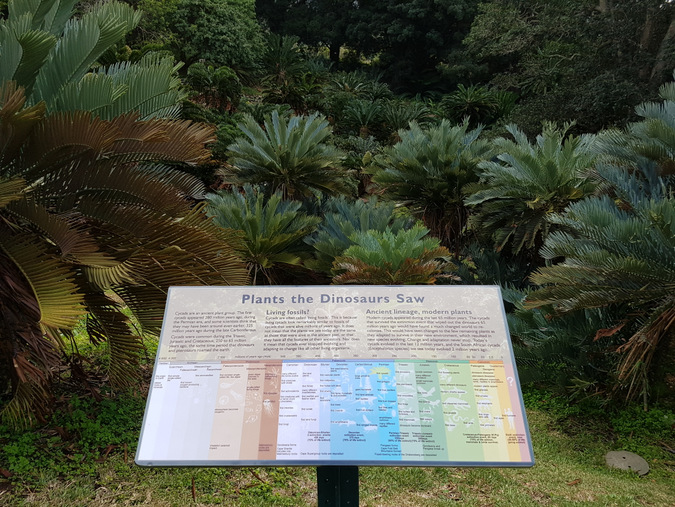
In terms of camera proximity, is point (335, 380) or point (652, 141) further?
point (652, 141)

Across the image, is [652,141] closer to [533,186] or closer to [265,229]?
[533,186]

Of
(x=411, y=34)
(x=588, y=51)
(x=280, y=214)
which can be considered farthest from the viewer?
(x=411, y=34)

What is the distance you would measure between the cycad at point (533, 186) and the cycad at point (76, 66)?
177 inches

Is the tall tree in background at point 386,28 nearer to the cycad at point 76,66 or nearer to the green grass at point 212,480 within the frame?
the cycad at point 76,66

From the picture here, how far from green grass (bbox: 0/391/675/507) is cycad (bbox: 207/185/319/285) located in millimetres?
2592

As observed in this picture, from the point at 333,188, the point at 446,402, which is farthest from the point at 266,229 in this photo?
the point at 446,402

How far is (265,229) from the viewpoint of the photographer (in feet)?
21.9

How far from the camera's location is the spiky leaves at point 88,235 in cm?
306

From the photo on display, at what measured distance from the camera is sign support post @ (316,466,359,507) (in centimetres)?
213

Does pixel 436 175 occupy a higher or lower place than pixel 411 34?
lower

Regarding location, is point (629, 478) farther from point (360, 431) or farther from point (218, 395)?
point (218, 395)

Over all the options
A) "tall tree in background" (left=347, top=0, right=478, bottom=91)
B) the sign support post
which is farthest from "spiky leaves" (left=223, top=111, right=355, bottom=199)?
"tall tree in background" (left=347, top=0, right=478, bottom=91)

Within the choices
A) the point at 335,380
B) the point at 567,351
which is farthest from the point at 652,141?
the point at 335,380

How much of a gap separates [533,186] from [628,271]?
111 inches
